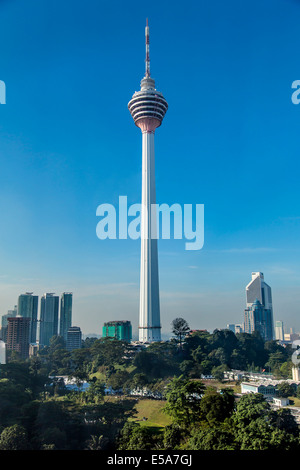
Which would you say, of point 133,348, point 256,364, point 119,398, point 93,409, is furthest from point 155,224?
point 93,409

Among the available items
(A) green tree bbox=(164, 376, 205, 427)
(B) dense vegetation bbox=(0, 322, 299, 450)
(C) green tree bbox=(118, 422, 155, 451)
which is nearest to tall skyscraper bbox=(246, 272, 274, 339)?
(B) dense vegetation bbox=(0, 322, 299, 450)

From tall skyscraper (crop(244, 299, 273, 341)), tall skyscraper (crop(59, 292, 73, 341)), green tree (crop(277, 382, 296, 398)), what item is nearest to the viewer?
green tree (crop(277, 382, 296, 398))

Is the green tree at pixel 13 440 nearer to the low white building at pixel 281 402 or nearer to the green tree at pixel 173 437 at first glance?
the green tree at pixel 173 437

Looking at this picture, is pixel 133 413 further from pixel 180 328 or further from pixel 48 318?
pixel 48 318

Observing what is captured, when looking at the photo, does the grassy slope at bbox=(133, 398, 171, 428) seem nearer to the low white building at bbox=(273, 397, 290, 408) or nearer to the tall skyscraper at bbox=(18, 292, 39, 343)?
the low white building at bbox=(273, 397, 290, 408)

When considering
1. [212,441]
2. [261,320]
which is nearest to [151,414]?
[212,441]
